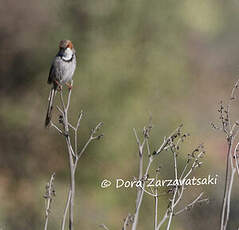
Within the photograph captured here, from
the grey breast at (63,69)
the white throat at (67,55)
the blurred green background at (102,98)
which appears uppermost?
the blurred green background at (102,98)

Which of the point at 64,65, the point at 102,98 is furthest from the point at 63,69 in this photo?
the point at 102,98

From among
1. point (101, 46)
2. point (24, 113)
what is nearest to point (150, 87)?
point (101, 46)

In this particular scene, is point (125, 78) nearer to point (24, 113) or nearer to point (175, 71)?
point (175, 71)

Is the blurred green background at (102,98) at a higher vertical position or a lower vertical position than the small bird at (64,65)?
higher

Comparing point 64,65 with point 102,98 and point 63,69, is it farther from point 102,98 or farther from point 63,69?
point 102,98

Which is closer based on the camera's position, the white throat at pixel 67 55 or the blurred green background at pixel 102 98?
the white throat at pixel 67 55

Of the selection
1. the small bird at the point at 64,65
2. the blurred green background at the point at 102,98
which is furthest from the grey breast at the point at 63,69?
the blurred green background at the point at 102,98

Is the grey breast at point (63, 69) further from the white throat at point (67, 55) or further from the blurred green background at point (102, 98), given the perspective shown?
the blurred green background at point (102, 98)

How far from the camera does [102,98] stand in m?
5.75

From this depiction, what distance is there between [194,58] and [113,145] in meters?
1.29

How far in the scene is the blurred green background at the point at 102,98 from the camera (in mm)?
5727

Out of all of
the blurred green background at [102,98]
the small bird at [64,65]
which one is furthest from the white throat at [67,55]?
the blurred green background at [102,98]

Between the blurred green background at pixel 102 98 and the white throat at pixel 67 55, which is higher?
the blurred green background at pixel 102 98

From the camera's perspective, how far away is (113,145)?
577 cm
